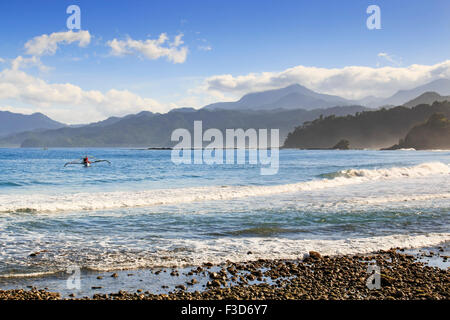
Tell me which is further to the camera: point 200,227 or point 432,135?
point 432,135

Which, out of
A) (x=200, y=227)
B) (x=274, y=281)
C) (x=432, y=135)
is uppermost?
(x=432, y=135)

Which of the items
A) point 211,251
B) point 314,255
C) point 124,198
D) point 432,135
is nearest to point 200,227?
point 211,251

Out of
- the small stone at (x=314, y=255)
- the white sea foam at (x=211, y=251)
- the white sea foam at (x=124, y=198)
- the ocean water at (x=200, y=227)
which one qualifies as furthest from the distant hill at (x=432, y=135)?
the small stone at (x=314, y=255)

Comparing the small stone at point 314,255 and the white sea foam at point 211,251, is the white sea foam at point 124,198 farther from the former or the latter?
the small stone at point 314,255

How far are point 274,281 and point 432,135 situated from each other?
554ft

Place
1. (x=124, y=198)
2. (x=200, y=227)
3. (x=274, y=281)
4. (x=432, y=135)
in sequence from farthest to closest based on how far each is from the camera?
(x=432, y=135)
(x=124, y=198)
(x=200, y=227)
(x=274, y=281)

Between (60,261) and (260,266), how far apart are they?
520cm

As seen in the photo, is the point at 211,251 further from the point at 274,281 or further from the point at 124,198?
the point at 124,198

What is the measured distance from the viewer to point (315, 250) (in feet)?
34.1

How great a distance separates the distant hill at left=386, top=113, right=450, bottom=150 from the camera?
490 feet

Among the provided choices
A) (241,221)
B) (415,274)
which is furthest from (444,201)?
(415,274)

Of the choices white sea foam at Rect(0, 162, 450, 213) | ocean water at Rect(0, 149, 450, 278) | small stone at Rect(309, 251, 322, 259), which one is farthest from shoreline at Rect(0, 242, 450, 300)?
white sea foam at Rect(0, 162, 450, 213)

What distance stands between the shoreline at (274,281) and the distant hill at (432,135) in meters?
163

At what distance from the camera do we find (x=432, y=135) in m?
152
